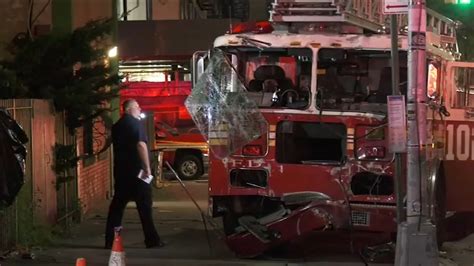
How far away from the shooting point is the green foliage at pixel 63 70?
30.9 feet

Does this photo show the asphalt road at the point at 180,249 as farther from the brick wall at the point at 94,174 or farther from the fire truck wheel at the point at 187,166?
the fire truck wheel at the point at 187,166

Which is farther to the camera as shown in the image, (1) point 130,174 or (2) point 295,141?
(1) point 130,174

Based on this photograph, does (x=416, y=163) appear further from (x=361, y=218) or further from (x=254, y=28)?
(x=254, y=28)

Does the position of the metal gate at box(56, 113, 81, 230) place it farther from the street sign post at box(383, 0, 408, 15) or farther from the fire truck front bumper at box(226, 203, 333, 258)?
the street sign post at box(383, 0, 408, 15)

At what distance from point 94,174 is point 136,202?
12.0ft

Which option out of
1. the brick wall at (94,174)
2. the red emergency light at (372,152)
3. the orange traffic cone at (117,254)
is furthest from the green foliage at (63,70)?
the red emergency light at (372,152)

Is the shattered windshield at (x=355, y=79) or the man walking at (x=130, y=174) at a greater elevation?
the shattered windshield at (x=355, y=79)

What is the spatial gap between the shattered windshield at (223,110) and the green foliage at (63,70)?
1928mm

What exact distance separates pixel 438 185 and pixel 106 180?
6868 mm

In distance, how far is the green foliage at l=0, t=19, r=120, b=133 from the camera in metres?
9.41

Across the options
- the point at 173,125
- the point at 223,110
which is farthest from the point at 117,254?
the point at 173,125

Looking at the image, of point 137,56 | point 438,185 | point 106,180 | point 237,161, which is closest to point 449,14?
point 137,56

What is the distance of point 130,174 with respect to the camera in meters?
8.98

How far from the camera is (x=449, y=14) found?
21578 mm
